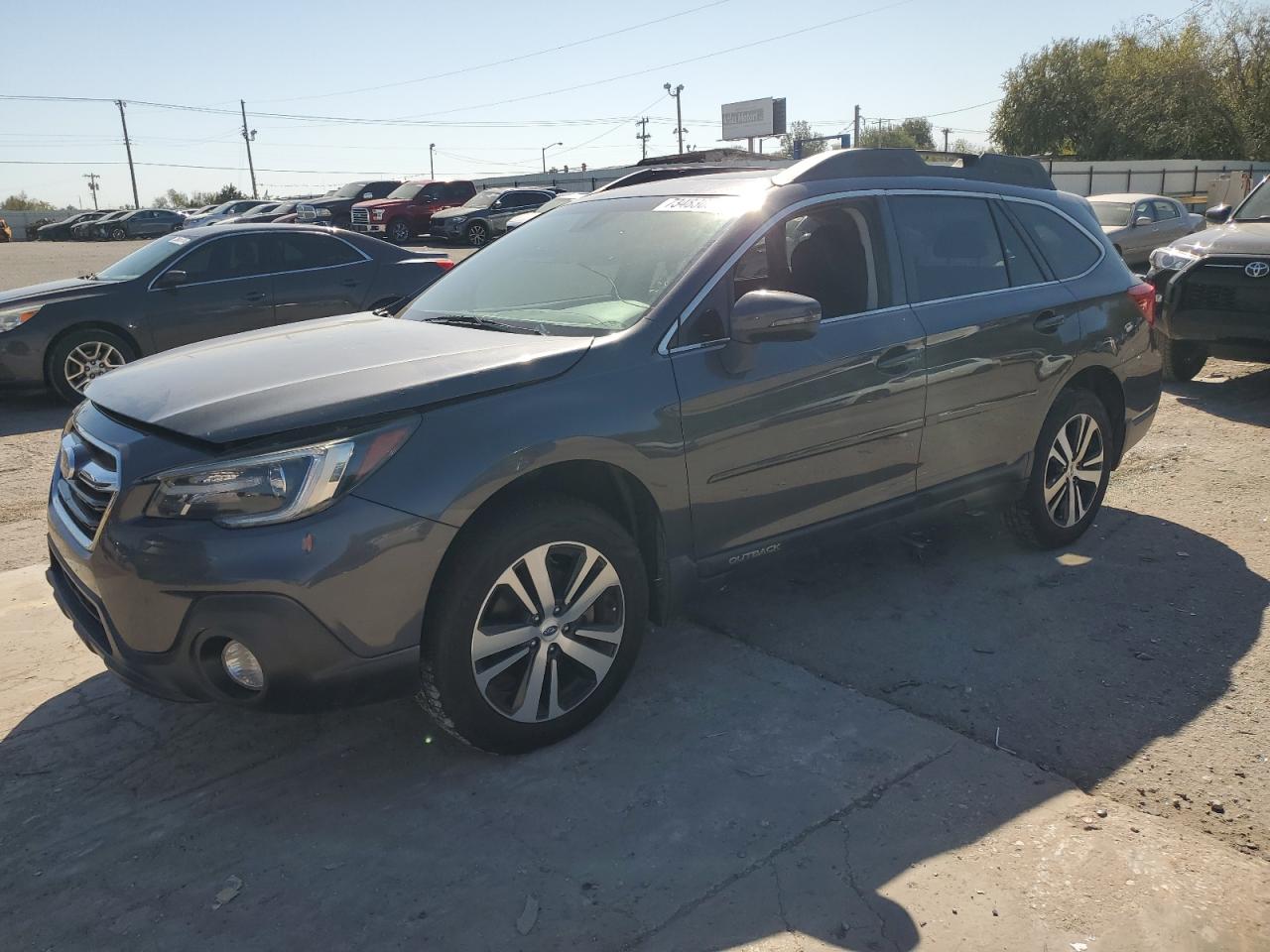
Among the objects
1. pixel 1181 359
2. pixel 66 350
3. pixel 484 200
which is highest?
pixel 484 200

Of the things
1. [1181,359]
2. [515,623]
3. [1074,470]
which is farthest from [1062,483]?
[1181,359]

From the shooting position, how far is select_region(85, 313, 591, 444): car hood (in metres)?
2.89

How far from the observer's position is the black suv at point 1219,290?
8055 mm

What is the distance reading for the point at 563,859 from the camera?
9.19 feet

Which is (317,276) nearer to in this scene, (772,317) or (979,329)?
(979,329)

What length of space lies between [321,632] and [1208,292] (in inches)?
319

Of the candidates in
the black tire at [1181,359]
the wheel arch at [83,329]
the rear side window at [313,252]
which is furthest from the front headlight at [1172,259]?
the wheel arch at [83,329]

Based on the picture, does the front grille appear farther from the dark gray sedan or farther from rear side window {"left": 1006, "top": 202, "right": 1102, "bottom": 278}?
the dark gray sedan

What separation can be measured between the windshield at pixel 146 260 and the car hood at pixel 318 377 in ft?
20.3

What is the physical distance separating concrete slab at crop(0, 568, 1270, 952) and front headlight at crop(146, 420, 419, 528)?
94 centimetres

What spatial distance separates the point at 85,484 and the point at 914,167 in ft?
11.3

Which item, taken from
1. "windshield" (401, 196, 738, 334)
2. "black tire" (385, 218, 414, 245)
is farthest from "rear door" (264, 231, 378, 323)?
"black tire" (385, 218, 414, 245)

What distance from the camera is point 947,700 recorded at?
3.67 m

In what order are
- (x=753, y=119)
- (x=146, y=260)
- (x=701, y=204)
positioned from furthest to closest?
(x=753, y=119), (x=146, y=260), (x=701, y=204)
